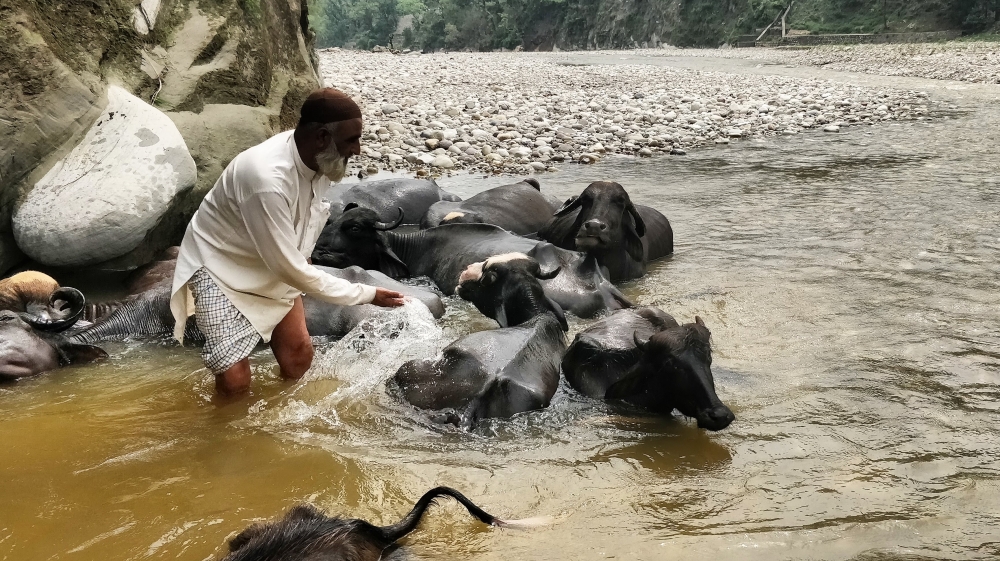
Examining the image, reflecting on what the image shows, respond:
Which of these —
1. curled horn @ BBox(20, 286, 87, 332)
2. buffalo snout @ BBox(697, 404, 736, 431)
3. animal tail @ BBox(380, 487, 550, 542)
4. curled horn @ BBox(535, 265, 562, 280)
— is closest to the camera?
animal tail @ BBox(380, 487, 550, 542)

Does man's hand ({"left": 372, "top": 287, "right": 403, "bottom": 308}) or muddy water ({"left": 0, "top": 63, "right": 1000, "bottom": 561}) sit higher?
man's hand ({"left": 372, "top": 287, "right": 403, "bottom": 308})

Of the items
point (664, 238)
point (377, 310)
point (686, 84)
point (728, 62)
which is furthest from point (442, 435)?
point (728, 62)

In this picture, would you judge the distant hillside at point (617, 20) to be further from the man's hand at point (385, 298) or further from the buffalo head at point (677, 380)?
the buffalo head at point (677, 380)

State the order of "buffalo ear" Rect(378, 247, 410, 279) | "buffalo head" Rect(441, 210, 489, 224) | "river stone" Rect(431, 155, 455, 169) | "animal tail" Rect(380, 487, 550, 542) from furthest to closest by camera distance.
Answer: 1. "river stone" Rect(431, 155, 455, 169)
2. "buffalo head" Rect(441, 210, 489, 224)
3. "buffalo ear" Rect(378, 247, 410, 279)
4. "animal tail" Rect(380, 487, 550, 542)

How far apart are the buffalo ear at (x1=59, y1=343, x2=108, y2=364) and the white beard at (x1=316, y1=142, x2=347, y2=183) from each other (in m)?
2.58

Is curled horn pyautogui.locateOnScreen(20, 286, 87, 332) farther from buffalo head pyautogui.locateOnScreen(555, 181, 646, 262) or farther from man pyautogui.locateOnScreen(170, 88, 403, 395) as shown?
buffalo head pyautogui.locateOnScreen(555, 181, 646, 262)

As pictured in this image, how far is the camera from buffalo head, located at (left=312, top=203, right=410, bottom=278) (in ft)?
26.9

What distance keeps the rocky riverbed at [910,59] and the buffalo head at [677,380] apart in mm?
23835

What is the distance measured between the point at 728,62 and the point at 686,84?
14656 millimetres

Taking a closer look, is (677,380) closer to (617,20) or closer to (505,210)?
(505,210)

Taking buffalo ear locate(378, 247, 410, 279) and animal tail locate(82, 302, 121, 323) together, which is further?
buffalo ear locate(378, 247, 410, 279)

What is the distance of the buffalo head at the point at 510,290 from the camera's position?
245 inches

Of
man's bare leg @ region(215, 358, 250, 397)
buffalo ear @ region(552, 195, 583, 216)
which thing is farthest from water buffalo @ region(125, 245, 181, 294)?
buffalo ear @ region(552, 195, 583, 216)

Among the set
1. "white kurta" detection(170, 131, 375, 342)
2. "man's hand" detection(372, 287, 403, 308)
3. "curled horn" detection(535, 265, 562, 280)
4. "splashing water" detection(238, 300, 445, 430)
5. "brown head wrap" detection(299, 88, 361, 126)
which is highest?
"brown head wrap" detection(299, 88, 361, 126)
